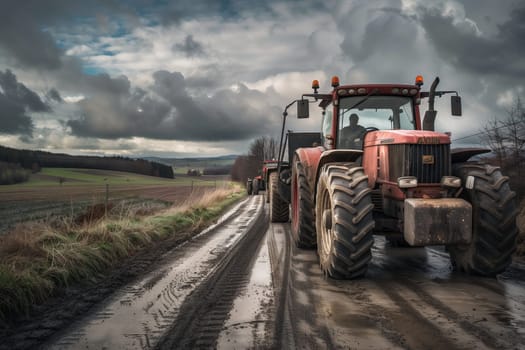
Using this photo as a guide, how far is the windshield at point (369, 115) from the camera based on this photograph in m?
6.50

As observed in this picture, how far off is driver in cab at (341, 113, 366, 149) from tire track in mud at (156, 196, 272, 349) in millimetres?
2322

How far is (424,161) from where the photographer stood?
4965 mm

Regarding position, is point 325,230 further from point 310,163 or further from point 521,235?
point 521,235

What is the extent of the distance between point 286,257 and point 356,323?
304 centimetres

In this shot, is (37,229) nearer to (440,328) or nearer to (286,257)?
(286,257)

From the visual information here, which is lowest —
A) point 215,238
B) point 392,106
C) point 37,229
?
point 215,238

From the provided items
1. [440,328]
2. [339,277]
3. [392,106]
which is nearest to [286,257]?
[339,277]

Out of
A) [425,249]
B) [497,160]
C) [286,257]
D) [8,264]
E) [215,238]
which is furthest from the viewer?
[497,160]

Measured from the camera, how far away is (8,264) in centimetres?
480

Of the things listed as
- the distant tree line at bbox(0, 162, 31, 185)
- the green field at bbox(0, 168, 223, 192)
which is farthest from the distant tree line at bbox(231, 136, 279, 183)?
the distant tree line at bbox(0, 162, 31, 185)

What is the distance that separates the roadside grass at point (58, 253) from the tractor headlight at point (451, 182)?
4478mm

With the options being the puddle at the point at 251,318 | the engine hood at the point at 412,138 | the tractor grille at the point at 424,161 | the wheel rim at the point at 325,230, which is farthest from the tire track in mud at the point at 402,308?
the engine hood at the point at 412,138

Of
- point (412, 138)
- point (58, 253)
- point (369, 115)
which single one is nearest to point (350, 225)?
point (412, 138)

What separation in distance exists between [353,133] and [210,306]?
3.70m
